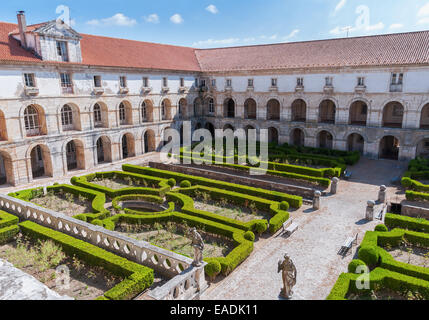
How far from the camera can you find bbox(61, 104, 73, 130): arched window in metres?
31.2

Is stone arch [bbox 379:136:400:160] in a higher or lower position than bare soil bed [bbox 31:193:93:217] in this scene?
higher

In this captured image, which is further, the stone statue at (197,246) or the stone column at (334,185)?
the stone column at (334,185)

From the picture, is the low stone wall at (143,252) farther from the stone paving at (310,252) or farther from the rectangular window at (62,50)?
the rectangular window at (62,50)

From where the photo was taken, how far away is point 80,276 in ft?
43.4

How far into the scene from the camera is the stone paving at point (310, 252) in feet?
43.4

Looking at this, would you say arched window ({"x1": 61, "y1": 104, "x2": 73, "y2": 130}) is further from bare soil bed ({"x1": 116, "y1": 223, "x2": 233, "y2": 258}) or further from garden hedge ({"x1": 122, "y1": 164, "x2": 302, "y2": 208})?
bare soil bed ({"x1": 116, "y1": 223, "x2": 233, "y2": 258})

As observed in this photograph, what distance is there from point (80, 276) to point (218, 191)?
39.0 feet

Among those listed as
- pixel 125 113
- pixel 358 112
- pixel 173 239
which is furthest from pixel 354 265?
pixel 125 113

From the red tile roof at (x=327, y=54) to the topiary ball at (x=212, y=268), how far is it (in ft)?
90.8

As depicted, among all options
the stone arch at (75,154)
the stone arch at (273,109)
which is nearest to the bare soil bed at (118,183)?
the stone arch at (75,154)

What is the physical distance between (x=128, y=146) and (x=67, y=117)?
7756 mm

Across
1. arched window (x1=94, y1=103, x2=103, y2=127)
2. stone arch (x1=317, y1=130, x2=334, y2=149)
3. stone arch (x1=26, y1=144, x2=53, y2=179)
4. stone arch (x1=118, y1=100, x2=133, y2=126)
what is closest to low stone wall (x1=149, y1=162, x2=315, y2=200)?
stone arch (x1=118, y1=100, x2=133, y2=126)

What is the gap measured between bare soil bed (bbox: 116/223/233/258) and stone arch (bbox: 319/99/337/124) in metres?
26.7
